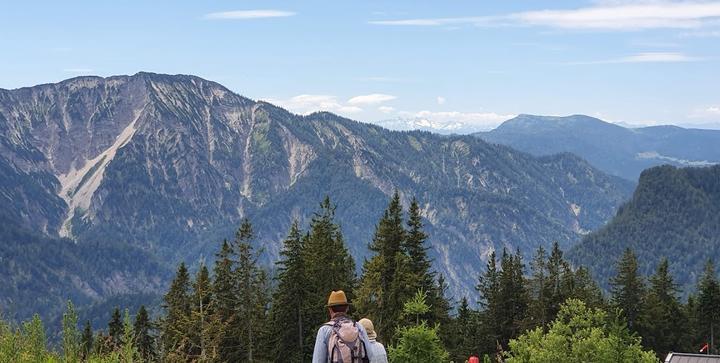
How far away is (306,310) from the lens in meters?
42.8

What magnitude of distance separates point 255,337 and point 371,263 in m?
9.99

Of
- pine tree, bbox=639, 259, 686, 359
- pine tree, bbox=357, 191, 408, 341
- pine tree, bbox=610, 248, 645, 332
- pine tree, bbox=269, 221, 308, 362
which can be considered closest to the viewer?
pine tree, bbox=357, 191, 408, 341

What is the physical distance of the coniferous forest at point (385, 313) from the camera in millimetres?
19078

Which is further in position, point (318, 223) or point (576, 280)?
point (576, 280)

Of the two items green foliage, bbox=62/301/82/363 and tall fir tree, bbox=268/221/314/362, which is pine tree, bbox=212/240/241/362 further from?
green foliage, bbox=62/301/82/363

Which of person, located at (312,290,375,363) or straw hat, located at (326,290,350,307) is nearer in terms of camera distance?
person, located at (312,290,375,363)

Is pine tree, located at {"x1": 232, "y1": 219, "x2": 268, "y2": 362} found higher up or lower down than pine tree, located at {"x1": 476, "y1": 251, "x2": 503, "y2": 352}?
higher up

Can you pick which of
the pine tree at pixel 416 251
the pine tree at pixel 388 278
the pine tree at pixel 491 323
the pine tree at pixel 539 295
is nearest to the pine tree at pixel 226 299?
the pine tree at pixel 388 278

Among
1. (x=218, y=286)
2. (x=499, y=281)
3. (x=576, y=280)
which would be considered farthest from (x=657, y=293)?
(x=218, y=286)

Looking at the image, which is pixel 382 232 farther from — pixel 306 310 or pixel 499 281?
pixel 499 281

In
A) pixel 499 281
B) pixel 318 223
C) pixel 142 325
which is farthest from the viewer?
pixel 499 281

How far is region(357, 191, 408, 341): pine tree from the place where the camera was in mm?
38812

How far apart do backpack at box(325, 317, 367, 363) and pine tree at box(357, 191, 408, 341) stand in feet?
95.0

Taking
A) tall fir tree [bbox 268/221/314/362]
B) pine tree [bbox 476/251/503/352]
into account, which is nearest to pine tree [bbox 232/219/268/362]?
tall fir tree [bbox 268/221/314/362]
